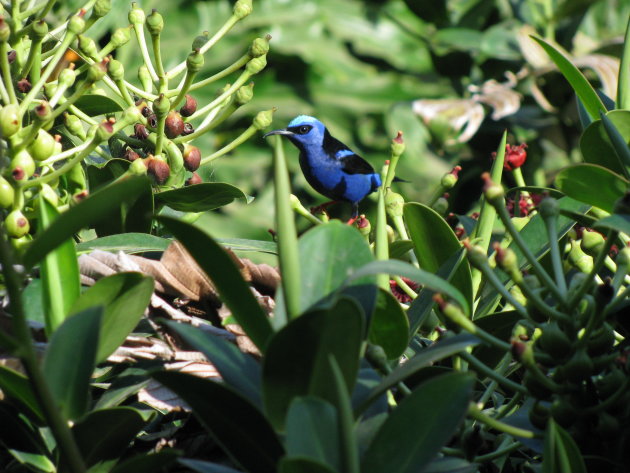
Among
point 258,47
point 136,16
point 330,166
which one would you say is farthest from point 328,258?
point 330,166

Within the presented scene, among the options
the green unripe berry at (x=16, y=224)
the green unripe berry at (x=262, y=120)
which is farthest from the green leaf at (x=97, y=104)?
the green unripe berry at (x=16, y=224)

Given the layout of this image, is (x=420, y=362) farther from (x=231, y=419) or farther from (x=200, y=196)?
(x=200, y=196)

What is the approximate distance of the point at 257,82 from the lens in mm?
4605

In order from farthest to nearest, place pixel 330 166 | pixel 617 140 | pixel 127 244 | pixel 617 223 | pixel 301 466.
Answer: pixel 330 166
pixel 127 244
pixel 617 140
pixel 617 223
pixel 301 466

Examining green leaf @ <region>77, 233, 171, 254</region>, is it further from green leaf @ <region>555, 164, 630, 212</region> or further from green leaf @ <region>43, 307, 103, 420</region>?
green leaf @ <region>555, 164, 630, 212</region>

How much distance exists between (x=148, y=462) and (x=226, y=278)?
0.43 ft

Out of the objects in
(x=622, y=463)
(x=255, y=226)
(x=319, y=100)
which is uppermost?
(x=622, y=463)

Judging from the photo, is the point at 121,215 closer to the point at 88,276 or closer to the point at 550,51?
the point at 88,276

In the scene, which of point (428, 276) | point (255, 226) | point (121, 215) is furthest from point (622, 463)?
point (255, 226)

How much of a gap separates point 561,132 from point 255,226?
4.83 feet

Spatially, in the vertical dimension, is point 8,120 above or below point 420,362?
above

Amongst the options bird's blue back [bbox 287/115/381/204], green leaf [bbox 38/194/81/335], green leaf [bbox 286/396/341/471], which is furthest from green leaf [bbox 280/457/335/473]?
bird's blue back [bbox 287/115/381/204]

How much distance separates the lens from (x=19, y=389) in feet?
2.07

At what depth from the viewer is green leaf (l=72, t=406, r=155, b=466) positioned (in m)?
0.62
